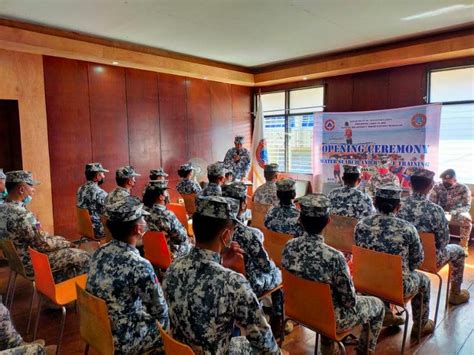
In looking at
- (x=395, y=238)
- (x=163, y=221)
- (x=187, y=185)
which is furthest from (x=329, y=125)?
(x=163, y=221)

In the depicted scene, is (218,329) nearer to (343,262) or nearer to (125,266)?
(125,266)

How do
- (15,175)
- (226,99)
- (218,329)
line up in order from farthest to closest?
1. (226,99)
2. (15,175)
3. (218,329)

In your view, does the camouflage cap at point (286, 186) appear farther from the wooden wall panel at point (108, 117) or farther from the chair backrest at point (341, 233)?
the wooden wall panel at point (108, 117)

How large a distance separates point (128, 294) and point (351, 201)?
2.61 m

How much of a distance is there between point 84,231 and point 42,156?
1754mm

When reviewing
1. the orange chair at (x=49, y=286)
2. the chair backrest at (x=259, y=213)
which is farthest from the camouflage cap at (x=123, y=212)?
the chair backrest at (x=259, y=213)

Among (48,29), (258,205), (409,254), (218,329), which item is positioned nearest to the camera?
(218,329)

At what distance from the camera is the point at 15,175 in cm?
318

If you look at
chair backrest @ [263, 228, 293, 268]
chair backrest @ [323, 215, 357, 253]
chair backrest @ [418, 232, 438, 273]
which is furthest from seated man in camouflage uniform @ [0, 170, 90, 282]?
chair backrest @ [418, 232, 438, 273]

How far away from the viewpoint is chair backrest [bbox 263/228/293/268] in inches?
113

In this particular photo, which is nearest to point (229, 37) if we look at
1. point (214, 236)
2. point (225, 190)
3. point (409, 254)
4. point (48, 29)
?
point (48, 29)

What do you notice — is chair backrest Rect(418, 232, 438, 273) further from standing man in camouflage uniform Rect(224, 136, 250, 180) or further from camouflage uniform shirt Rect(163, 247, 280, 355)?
standing man in camouflage uniform Rect(224, 136, 250, 180)

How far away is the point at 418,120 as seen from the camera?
5.38 m

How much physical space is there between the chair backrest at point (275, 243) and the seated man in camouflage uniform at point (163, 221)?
75 centimetres
